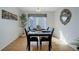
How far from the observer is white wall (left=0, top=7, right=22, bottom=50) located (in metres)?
1.82

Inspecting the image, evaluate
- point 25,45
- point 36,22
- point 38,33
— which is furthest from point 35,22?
point 25,45

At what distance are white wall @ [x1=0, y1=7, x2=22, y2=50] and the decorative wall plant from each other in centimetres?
75

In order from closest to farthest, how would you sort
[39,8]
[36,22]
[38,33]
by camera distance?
[39,8], [36,22], [38,33]

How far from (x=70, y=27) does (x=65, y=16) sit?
8.3 inches

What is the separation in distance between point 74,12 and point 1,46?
4.28 feet

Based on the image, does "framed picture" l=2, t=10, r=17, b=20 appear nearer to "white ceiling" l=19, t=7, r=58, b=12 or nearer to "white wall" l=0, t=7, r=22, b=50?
"white wall" l=0, t=7, r=22, b=50

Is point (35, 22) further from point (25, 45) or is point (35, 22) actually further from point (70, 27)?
point (70, 27)

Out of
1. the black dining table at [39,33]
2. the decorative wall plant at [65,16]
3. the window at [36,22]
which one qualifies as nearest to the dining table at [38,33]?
the black dining table at [39,33]

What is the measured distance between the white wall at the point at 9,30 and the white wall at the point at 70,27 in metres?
0.67

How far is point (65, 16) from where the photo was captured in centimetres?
198

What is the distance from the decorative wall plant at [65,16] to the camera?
1889 mm
